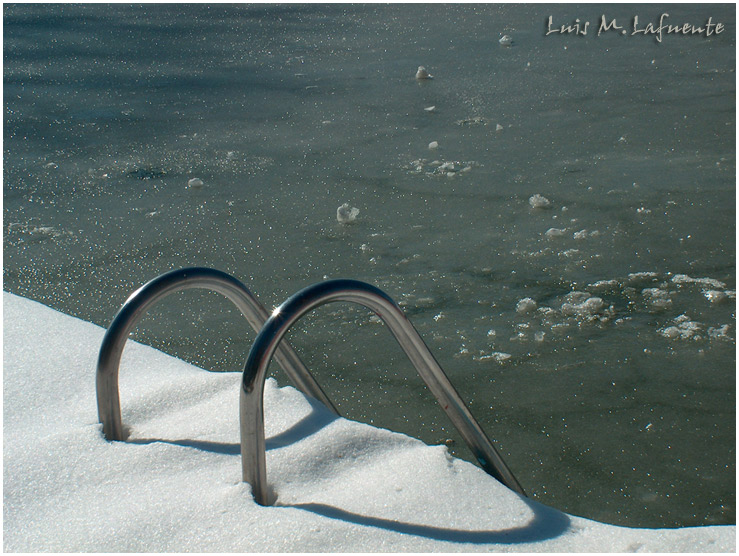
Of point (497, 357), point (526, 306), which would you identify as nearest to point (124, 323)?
point (497, 357)

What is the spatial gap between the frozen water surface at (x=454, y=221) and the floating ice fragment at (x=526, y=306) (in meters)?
0.02

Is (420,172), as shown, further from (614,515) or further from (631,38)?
(631,38)

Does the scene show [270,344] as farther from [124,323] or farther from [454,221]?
[454,221]

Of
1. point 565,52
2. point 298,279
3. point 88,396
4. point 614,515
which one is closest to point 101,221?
point 298,279

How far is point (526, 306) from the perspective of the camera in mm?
3107

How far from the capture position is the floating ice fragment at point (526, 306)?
3.10 m

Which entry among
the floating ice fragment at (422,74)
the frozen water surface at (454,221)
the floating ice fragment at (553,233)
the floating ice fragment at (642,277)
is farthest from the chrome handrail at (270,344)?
the floating ice fragment at (422,74)

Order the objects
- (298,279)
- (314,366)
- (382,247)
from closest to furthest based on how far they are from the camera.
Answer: (314,366)
(298,279)
(382,247)

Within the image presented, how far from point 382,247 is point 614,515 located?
1911mm

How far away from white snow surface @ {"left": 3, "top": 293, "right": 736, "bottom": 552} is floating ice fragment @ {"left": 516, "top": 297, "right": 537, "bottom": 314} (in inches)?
58.1

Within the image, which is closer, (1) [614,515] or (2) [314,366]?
(1) [614,515]

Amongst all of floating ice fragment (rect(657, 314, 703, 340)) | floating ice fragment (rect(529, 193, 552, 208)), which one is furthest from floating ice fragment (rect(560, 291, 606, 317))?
floating ice fragment (rect(529, 193, 552, 208))

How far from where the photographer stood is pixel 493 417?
2.53m

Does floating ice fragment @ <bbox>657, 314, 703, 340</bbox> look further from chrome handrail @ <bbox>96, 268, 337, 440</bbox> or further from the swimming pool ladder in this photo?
chrome handrail @ <bbox>96, 268, 337, 440</bbox>
